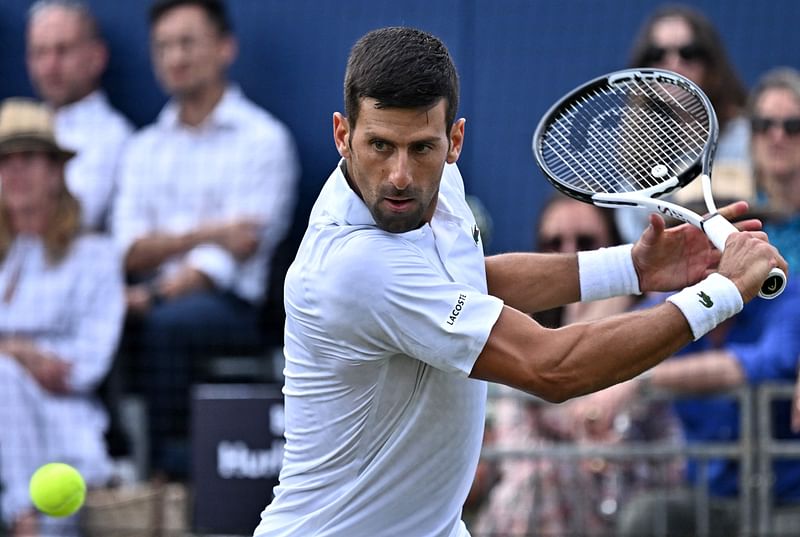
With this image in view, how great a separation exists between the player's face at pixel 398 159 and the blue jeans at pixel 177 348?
12.5ft

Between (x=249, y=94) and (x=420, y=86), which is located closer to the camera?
(x=420, y=86)

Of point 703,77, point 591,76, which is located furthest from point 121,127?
point 703,77

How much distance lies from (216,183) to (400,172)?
4127 millimetres

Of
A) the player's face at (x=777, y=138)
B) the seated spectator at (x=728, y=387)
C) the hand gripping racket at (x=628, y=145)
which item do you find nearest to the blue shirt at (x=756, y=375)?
the seated spectator at (x=728, y=387)

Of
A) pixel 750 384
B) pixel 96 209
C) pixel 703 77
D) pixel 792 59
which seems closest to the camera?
pixel 750 384

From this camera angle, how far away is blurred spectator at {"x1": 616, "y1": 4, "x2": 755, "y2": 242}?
6.21m

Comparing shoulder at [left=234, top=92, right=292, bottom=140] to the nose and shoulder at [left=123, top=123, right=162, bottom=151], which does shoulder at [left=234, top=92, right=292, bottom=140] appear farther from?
the nose

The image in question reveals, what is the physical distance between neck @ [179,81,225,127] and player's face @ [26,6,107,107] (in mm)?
674

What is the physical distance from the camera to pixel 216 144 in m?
7.20

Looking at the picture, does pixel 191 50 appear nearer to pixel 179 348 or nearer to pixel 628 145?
pixel 179 348

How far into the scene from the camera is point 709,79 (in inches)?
246

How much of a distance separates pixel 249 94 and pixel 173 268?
3.57 feet

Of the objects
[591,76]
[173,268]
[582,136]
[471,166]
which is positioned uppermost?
[582,136]

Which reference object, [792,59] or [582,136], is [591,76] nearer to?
[792,59]
